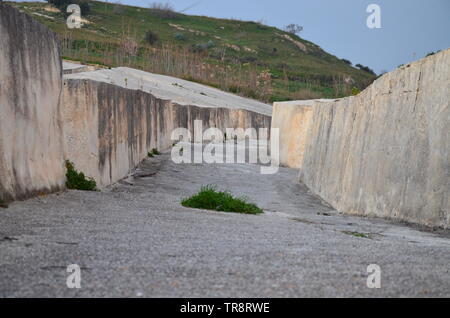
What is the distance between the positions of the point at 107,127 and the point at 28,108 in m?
3.64

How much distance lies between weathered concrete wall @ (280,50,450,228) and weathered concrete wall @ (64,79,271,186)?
4112 millimetres

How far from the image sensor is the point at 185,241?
20.4ft

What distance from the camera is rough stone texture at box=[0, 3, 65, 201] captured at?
7.76 metres

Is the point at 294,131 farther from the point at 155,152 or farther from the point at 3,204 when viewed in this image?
the point at 3,204

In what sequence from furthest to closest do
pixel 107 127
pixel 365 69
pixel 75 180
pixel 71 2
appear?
pixel 365 69 < pixel 71 2 < pixel 107 127 < pixel 75 180

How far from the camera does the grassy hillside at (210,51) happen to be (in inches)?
2527

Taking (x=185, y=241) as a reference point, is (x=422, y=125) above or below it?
above

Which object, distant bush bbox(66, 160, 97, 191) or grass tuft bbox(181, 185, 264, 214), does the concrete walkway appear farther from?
distant bush bbox(66, 160, 97, 191)

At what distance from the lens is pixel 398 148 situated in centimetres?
1013

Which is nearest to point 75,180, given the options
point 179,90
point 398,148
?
point 398,148
